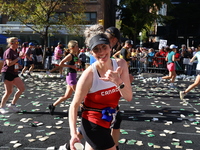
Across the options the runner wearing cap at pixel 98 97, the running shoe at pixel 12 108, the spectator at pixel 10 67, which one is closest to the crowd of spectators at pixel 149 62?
the running shoe at pixel 12 108

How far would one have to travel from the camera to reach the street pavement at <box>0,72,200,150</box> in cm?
454

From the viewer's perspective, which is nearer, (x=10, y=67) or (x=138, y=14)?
(x=10, y=67)

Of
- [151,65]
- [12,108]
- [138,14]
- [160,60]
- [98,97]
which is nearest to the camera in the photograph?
[98,97]

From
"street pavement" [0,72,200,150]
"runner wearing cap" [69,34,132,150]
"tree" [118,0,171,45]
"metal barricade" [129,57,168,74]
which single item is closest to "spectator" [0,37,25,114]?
"street pavement" [0,72,200,150]

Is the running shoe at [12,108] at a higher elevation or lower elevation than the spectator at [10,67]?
lower

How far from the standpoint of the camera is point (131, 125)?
5.64m

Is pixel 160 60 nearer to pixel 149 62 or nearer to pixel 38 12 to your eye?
pixel 149 62

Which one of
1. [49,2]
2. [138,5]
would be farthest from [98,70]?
[138,5]

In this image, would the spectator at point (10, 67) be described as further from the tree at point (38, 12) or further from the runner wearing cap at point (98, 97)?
the tree at point (38, 12)

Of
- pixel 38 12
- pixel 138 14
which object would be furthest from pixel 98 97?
pixel 138 14

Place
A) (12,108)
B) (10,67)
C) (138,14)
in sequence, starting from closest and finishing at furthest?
(10,67) < (12,108) < (138,14)

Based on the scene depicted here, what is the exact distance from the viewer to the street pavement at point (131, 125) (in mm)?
4539

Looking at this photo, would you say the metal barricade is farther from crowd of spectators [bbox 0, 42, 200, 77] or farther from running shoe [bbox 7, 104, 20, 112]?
running shoe [bbox 7, 104, 20, 112]

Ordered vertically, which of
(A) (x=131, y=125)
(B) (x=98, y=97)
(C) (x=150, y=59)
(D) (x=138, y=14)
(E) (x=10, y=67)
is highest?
(D) (x=138, y=14)
